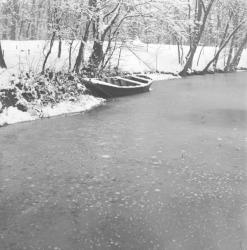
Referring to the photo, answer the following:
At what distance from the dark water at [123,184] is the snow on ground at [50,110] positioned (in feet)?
1.80

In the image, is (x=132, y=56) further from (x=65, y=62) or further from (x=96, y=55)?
(x=65, y=62)

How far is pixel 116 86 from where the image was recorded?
19828 millimetres

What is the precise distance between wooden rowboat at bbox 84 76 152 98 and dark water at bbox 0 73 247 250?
15.0 feet

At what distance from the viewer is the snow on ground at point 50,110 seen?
44.3 ft

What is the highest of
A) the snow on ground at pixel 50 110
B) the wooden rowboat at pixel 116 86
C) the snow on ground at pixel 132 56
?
the snow on ground at pixel 132 56

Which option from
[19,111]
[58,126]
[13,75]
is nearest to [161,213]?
[58,126]

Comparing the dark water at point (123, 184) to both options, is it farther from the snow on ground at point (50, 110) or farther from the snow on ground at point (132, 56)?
the snow on ground at point (132, 56)

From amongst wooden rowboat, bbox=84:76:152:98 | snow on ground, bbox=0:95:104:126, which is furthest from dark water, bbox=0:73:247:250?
wooden rowboat, bbox=84:76:152:98

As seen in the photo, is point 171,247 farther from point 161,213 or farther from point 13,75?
point 13,75

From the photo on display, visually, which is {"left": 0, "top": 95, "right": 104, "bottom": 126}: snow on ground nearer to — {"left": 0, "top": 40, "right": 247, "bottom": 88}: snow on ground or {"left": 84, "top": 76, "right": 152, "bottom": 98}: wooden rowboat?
{"left": 84, "top": 76, "right": 152, "bottom": 98}: wooden rowboat

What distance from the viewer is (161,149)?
10562mm

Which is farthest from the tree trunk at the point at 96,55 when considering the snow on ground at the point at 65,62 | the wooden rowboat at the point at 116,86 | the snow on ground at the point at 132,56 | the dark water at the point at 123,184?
the dark water at the point at 123,184

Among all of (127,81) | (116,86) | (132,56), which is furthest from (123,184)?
(132,56)

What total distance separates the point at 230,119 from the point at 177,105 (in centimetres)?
385
